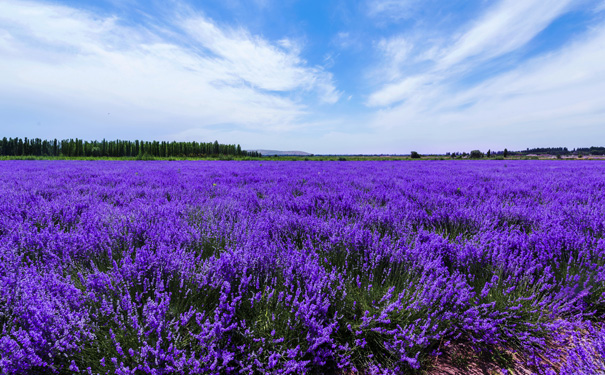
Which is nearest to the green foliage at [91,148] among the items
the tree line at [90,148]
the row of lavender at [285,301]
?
the tree line at [90,148]

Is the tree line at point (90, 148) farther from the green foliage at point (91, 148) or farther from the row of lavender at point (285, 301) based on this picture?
the row of lavender at point (285, 301)

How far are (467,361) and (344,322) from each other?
0.58m

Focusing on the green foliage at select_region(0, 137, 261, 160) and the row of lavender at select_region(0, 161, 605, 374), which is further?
the green foliage at select_region(0, 137, 261, 160)

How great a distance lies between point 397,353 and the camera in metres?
1.05

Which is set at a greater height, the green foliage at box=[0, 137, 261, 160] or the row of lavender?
the green foliage at box=[0, 137, 261, 160]

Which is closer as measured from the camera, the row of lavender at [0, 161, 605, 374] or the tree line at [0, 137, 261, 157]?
the row of lavender at [0, 161, 605, 374]

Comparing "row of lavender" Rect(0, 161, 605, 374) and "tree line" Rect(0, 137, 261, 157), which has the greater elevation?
"tree line" Rect(0, 137, 261, 157)

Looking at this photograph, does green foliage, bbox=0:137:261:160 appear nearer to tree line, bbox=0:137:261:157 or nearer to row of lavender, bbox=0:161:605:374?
tree line, bbox=0:137:261:157

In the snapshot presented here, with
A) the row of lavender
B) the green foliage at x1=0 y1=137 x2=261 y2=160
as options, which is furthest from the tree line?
the row of lavender

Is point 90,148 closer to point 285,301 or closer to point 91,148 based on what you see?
point 91,148

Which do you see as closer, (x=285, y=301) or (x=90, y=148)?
(x=285, y=301)

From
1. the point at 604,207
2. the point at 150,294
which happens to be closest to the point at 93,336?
the point at 150,294

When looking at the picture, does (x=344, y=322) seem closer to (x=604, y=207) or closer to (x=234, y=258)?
(x=234, y=258)

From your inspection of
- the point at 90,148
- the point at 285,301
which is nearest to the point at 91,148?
the point at 90,148
